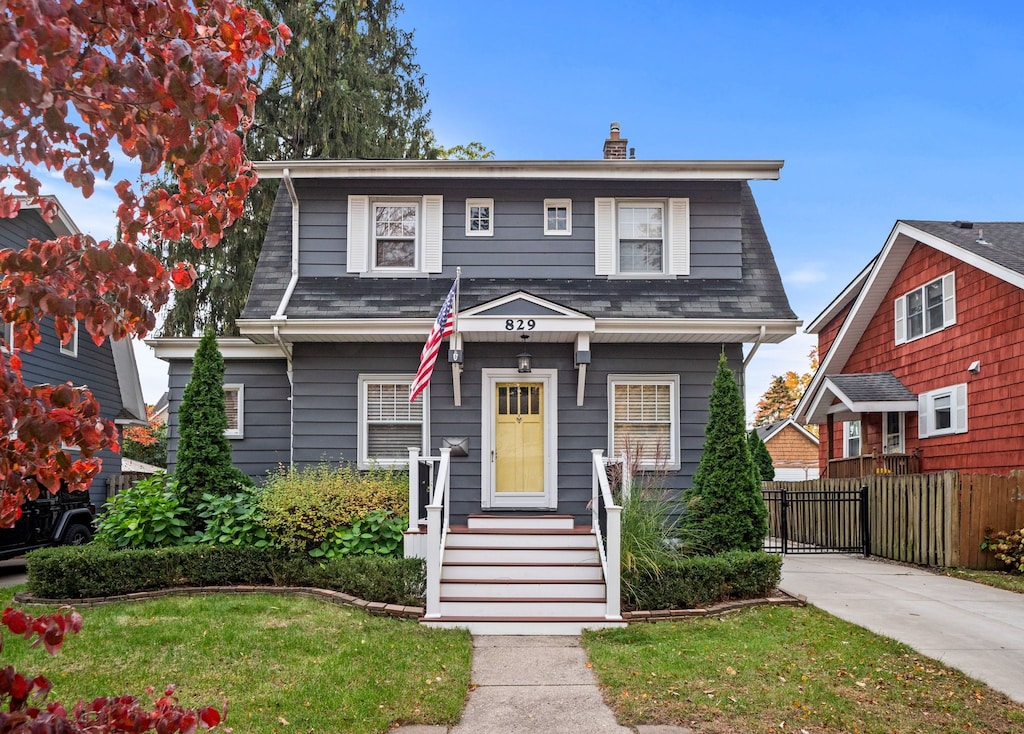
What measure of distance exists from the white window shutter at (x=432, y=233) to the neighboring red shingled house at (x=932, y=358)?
9.25 meters

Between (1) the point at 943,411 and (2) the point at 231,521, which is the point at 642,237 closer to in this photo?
(2) the point at 231,521

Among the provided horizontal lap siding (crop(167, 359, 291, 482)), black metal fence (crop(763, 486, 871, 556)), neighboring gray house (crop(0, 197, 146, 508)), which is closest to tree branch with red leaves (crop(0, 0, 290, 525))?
horizontal lap siding (crop(167, 359, 291, 482))

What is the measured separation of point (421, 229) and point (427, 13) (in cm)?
1514

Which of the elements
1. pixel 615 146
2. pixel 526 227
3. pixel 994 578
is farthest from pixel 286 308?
pixel 994 578

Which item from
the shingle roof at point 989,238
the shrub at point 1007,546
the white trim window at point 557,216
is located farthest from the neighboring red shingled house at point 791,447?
the white trim window at point 557,216

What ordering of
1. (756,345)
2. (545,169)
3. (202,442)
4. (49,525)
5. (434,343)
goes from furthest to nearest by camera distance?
(49,525), (545,169), (756,345), (202,442), (434,343)

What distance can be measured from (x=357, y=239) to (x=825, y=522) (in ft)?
34.0

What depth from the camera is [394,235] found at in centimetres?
1305

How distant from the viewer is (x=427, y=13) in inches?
1002

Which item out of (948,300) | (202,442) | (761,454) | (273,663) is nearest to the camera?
(273,663)

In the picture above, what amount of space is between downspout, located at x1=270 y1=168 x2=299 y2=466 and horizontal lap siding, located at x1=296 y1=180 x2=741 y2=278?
96 millimetres

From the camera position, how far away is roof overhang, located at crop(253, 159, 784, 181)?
1257cm

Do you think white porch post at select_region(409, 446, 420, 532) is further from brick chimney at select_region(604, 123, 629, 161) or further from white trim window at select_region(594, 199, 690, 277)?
brick chimney at select_region(604, 123, 629, 161)

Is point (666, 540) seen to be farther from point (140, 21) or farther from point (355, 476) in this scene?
point (140, 21)
